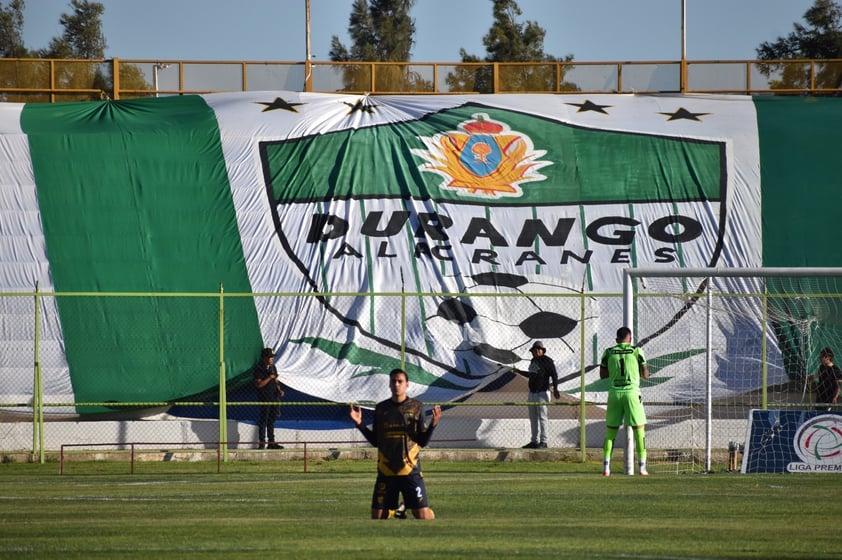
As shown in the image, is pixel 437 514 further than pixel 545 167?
No

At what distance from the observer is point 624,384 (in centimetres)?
1647

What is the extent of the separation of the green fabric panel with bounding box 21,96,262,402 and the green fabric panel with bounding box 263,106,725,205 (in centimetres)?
170

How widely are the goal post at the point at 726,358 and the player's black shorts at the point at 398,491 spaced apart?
32.7 ft

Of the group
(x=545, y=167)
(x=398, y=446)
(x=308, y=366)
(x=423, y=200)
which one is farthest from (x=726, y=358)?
(x=398, y=446)

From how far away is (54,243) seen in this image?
81.8 ft

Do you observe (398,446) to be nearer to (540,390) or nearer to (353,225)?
(540,390)

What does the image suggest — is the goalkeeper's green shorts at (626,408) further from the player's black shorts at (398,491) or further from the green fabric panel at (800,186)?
the green fabric panel at (800,186)

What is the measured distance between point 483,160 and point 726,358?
291 inches

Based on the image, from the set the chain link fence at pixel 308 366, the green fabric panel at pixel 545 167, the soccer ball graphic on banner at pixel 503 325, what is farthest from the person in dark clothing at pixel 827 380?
the green fabric panel at pixel 545 167

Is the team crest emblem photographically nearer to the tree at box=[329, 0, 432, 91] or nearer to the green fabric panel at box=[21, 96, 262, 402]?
the green fabric panel at box=[21, 96, 262, 402]

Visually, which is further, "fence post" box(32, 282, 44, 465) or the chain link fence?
the chain link fence

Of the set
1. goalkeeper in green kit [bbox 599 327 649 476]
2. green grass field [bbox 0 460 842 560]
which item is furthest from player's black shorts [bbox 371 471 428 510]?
goalkeeper in green kit [bbox 599 327 649 476]

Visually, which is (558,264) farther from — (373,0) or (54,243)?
(373,0)

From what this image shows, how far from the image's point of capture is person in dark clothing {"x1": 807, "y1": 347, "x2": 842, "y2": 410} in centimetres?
1998
